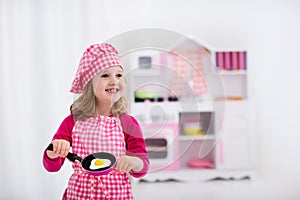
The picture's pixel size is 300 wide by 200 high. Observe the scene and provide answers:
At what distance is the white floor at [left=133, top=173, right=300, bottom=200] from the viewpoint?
6.63ft

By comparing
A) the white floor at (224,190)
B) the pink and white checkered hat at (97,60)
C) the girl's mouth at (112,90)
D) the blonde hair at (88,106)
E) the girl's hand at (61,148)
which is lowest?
the white floor at (224,190)

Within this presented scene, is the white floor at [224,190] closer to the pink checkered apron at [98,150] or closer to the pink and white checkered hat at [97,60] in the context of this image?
the pink checkered apron at [98,150]

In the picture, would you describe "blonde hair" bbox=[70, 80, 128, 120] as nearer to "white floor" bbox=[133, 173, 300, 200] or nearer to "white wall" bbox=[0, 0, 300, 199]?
"white wall" bbox=[0, 0, 300, 199]

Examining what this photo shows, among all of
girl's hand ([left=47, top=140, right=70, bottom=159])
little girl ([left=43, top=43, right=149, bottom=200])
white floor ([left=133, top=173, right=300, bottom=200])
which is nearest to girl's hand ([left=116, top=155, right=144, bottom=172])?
little girl ([left=43, top=43, right=149, bottom=200])

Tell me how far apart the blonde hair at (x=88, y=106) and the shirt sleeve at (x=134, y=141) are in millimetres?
21

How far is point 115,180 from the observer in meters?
1.02

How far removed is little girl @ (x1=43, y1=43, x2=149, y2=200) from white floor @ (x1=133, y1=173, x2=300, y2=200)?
1.03 meters

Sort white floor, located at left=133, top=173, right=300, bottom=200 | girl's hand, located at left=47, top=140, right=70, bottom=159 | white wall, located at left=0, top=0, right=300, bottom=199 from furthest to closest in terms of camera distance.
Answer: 1. white floor, located at left=133, top=173, right=300, bottom=200
2. white wall, located at left=0, top=0, right=300, bottom=199
3. girl's hand, located at left=47, top=140, right=70, bottom=159

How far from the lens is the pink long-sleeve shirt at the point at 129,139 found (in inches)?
40.3
